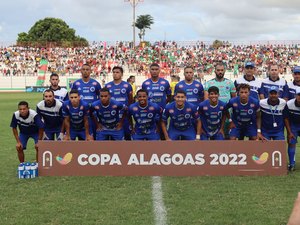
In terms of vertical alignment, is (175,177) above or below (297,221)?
below

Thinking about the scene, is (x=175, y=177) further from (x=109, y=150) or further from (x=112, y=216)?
(x=112, y=216)

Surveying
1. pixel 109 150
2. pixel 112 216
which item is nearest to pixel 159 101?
pixel 109 150

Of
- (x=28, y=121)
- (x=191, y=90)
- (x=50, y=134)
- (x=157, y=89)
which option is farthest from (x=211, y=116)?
(x=28, y=121)

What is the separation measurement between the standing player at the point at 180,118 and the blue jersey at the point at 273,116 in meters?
1.18

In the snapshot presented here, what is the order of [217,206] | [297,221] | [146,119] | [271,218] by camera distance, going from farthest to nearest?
[146,119] < [217,206] < [271,218] < [297,221]

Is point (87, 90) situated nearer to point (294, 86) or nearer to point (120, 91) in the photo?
point (120, 91)

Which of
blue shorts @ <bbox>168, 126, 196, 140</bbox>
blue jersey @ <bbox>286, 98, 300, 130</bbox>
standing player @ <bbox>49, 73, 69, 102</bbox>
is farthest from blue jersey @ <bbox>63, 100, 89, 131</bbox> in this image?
blue jersey @ <bbox>286, 98, 300, 130</bbox>

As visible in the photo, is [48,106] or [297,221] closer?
[297,221]

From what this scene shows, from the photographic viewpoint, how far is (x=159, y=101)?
888cm

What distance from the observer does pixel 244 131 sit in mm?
8172

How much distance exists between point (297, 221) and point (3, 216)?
4165mm

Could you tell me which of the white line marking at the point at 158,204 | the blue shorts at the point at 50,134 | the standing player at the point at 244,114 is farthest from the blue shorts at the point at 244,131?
the blue shorts at the point at 50,134

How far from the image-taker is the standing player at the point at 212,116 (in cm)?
786

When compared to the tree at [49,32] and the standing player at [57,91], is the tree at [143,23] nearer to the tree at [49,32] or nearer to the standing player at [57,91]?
the tree at [49,32]
